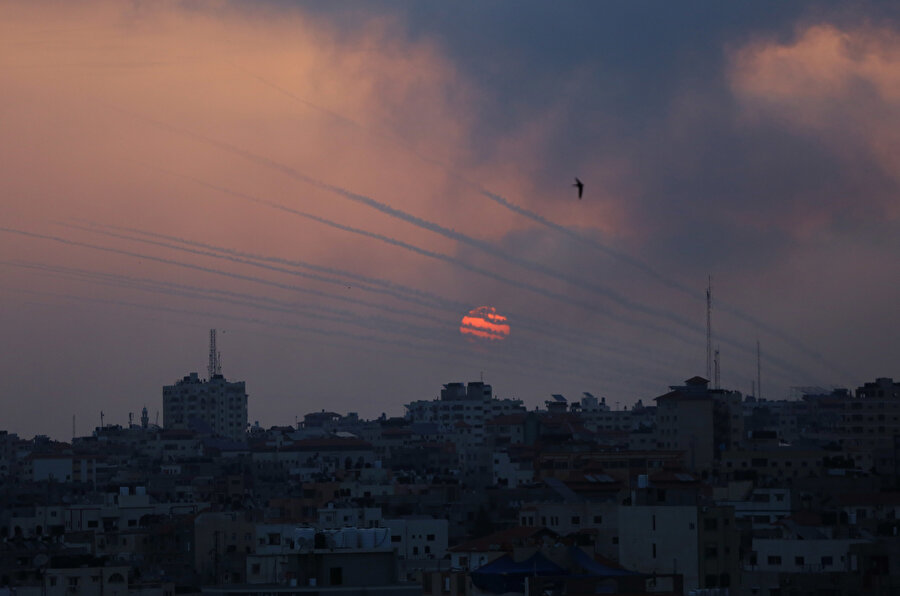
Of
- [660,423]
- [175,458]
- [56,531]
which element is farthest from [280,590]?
[175,458]

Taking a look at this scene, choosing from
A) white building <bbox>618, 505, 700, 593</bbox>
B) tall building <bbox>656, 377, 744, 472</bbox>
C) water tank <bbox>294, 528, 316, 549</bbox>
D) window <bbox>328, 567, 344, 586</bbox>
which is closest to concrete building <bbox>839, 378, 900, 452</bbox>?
tall building <bbox>656, 377, 744, 472</bbox>

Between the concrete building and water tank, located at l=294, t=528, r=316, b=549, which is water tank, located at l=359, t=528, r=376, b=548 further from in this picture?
the concrete building

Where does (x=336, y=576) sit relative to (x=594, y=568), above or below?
above

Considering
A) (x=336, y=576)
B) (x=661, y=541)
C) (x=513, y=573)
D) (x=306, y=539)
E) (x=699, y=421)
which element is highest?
(x=699, y=421)

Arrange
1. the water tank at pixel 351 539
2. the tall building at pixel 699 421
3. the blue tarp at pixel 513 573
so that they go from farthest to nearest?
the tall building at pixel 699 421 < the blue tarp at pixel 513 573 < the water tank at pixel 351 539

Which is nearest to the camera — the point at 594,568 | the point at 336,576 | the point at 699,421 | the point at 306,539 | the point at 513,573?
the point at 336,576

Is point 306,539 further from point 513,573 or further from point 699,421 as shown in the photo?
point 699,421

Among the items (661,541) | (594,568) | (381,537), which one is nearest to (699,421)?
(661,541)

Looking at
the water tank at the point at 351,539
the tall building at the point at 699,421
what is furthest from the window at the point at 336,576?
the tall building at the point at 699,421

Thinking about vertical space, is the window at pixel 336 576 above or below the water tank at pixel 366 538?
below

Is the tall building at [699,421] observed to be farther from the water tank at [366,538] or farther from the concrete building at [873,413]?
the water tank at [366,538]

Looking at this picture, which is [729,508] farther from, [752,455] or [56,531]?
[752,455]
